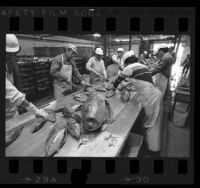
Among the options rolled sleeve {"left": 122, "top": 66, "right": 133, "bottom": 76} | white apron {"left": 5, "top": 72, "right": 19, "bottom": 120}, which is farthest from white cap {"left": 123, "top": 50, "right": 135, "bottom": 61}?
white apron {"left": 5, "top": 72, "right": 19, "bottom": 120}

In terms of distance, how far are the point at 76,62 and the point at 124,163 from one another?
3.75ft

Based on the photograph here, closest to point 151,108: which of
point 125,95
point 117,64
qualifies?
point 125,95

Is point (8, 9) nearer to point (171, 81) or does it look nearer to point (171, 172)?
point (171, 81)

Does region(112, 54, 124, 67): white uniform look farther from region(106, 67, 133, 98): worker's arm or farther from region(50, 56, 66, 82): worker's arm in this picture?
region(50, 56, 66, 82): worker's arm

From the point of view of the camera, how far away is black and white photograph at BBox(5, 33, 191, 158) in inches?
91.2

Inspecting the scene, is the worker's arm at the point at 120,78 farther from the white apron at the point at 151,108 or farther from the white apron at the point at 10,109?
the white apron at the point at 10,109

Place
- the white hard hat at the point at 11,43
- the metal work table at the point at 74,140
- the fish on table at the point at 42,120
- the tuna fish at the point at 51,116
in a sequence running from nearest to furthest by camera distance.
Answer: the metal work table at the point at 74,140 → the fish on table at the point at 42,120 → the tuna fish at the point at 51,116 → the white hard hat at the point at 11,43

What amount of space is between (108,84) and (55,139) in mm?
813

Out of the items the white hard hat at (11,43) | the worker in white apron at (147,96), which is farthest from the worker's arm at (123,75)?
the white hard hat at (11,43)

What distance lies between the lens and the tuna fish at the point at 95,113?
2.13m

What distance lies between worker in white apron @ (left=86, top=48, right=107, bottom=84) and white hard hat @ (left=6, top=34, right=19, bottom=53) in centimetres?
73

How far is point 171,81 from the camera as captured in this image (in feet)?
8.15

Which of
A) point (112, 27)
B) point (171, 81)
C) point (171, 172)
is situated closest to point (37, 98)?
point (112, 27)

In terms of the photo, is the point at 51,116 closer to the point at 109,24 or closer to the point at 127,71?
the point at 127,71
